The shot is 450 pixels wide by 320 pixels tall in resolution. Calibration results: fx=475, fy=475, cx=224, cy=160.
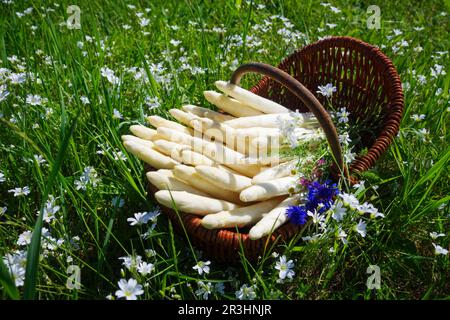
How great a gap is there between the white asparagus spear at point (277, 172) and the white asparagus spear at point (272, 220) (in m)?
0.11

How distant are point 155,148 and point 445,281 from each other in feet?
3.92

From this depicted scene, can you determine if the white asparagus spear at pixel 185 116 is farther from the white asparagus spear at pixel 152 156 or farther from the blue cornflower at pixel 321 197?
the blue cornflower at pixel 321 197

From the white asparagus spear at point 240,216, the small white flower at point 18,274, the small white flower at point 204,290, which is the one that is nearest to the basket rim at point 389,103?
the white asparagus spear at point 240,216

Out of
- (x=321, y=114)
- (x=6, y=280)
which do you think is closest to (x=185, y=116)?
(x=321, y=114)

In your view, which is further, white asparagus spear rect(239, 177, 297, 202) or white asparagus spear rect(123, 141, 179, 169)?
white asparagus spear rect(123, 141, 179, 169)

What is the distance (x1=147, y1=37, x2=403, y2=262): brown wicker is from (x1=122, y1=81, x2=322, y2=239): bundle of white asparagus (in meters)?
0.06

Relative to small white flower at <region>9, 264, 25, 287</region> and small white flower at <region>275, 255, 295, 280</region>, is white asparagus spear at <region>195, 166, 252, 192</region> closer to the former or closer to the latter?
small white flower at <region>275, 255, 295, 280</region>

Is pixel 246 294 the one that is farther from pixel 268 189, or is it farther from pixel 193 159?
pixel 193 159

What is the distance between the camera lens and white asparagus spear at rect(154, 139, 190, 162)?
1.88 m

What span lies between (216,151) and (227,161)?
2.8 inches

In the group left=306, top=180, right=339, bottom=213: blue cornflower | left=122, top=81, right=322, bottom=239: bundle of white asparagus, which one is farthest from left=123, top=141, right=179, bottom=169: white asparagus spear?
left=306, top=180, right=339, bottom=213: blue cornflower

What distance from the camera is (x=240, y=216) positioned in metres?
1.66

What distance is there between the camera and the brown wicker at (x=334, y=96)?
1.60 m
